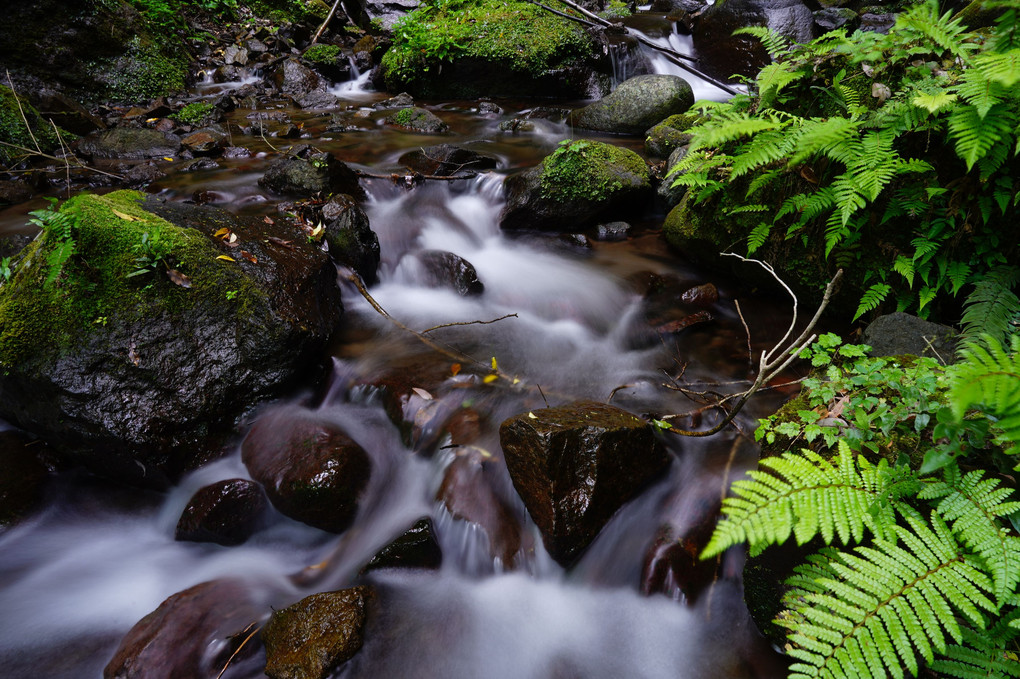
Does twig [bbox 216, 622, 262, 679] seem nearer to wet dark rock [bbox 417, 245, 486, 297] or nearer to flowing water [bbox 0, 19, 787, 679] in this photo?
flowing water [bbox 0, 19, 787, 679]

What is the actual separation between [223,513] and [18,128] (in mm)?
7325

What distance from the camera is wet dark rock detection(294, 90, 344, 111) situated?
34.7ft

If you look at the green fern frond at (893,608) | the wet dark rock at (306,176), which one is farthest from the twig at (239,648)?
the wet dark rock at (306,176)

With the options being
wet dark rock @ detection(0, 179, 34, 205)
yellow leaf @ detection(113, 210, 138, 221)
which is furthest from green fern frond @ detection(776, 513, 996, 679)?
wet dark rock @ detection(0, 179, 34, 205)

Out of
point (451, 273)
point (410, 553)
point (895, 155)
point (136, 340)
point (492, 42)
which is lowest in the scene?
point (410, 553)

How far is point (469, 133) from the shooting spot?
930 centimetres

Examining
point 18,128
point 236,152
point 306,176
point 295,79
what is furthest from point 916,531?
point 295,79

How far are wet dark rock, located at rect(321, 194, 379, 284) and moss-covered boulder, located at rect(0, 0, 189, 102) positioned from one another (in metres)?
8.01

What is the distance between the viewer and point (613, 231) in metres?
6.23

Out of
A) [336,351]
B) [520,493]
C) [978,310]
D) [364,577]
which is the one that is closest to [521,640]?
[520,493]

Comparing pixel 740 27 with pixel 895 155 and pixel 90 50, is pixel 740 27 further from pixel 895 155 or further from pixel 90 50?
pixel 90 50

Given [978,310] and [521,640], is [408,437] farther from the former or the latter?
[978,310]

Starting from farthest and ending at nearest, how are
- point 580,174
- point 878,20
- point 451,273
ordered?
point 878,20 < point 580,174 < point 451,273

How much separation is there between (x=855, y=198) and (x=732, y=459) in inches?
78.7
